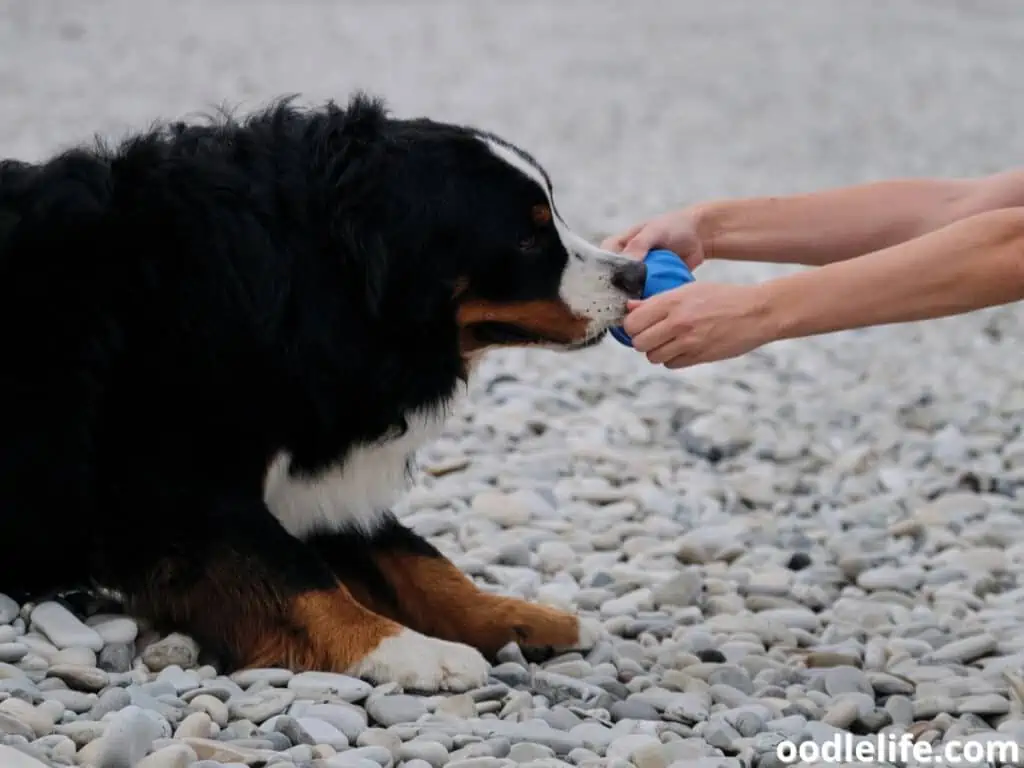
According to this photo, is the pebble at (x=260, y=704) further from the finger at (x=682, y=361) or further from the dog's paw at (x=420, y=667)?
the finger at (x=682, y=361)

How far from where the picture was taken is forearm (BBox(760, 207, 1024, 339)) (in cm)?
290

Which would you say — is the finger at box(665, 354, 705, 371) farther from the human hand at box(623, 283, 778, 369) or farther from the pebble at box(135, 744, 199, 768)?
Answer: the pebble at box(135, 744, 199, 768)

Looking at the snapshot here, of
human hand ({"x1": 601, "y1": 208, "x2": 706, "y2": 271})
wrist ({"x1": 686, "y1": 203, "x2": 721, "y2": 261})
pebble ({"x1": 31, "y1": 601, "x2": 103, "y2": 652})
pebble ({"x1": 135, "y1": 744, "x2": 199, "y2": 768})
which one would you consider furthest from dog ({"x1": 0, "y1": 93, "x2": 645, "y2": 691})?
pebble ({"x1": 135, "y1": 744, "x2": 199, "y2": 768})

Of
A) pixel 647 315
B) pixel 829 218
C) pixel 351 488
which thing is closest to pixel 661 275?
pixel 647 315

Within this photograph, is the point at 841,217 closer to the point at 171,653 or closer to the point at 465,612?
the point at 465,612

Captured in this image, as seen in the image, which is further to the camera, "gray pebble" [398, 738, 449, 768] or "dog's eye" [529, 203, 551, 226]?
"dog's eye" [529, 203, 551, 226]

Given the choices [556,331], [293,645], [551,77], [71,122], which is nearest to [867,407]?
[556,331]

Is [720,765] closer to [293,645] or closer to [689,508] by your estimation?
[293,645]

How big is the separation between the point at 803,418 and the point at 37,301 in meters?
3.17

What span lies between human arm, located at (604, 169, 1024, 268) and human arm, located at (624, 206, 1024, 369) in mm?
679

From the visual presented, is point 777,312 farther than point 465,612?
No

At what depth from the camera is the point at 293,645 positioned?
2.94 metres

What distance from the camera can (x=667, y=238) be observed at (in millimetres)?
3596

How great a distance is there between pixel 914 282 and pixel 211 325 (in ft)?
4.45
